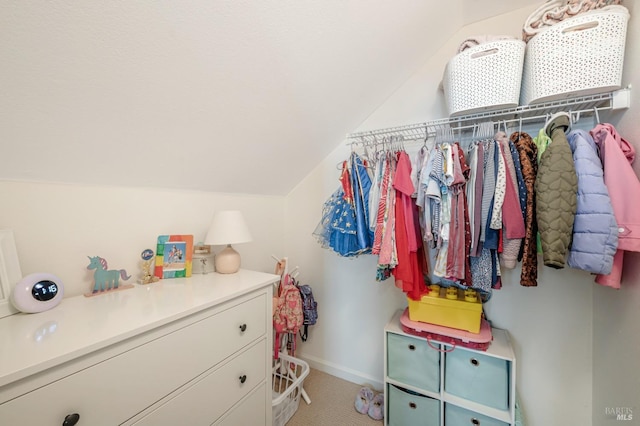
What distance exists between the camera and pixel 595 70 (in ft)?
3.12

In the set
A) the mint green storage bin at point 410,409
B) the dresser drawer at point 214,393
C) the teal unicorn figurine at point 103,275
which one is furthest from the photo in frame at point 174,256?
the mint green storage bin at point 410,409

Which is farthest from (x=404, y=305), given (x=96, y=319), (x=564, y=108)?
(x=96, y=319)

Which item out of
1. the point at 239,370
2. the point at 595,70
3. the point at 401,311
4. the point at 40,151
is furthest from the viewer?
the point at 401,311

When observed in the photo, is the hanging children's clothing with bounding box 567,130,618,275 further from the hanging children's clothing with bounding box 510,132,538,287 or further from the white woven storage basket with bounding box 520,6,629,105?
the white woven storage basket with bounding box 520,6,629,105

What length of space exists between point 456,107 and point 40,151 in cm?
178

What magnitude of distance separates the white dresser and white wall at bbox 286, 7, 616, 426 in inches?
32.4

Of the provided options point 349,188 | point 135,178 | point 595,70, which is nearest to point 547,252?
point 595,70

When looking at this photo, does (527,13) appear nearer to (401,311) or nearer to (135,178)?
(401,311)

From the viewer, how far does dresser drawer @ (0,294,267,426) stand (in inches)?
22.4

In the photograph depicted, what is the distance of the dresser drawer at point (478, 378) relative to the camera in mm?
1202

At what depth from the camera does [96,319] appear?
2.53 ft

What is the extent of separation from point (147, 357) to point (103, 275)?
1.65 ft

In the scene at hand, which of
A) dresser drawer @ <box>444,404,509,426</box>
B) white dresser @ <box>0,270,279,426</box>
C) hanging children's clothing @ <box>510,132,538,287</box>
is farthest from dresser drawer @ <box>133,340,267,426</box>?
hanging children's clothing @ <box>510,132,538,287</box>

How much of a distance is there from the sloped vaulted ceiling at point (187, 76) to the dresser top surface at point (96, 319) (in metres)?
0.51
